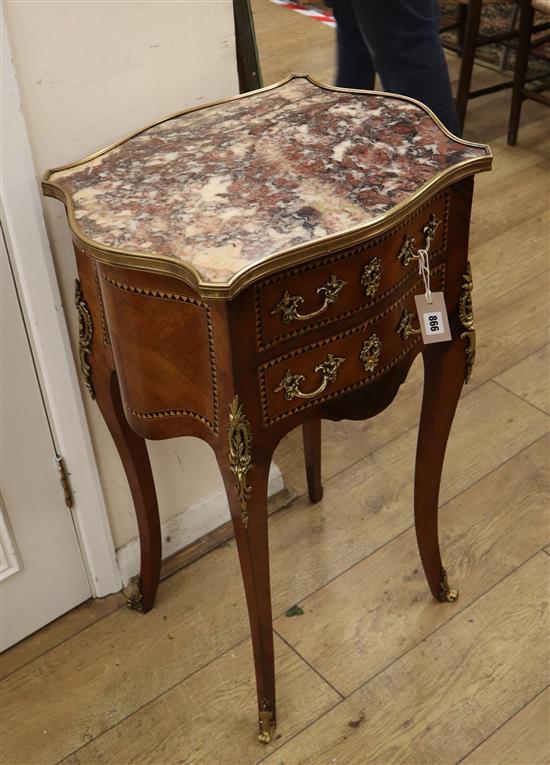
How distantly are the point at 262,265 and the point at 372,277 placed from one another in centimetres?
18

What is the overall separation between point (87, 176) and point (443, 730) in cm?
99

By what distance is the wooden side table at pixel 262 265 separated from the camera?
1019 millimetres

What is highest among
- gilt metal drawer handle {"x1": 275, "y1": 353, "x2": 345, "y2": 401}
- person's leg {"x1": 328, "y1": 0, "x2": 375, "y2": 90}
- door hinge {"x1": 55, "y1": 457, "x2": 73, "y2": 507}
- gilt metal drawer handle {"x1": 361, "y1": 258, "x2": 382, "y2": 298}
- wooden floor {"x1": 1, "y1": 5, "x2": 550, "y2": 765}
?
gilt metal drawer handle {"x1": 361, "y1": 258, "x2": 382, "y2": 298}

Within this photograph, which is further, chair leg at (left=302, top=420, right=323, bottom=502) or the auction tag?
chair leg at (left=302, top=420, right=323, bottom=502)

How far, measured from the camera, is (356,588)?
1655mm

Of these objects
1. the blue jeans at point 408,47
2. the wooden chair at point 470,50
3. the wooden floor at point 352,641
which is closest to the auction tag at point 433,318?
the wooden floor at point 352,641

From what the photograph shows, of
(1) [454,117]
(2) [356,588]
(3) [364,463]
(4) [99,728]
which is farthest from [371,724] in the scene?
(1) [454,117]

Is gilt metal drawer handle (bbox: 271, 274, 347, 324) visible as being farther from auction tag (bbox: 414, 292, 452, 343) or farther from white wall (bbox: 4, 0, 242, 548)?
white wall (bbox: 4, 0, 242, 548)

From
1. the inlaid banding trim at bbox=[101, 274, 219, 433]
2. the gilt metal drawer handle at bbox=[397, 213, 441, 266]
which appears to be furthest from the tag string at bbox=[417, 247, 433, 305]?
the inlaid banding trim at bbox=[101, 274, 219, 433]

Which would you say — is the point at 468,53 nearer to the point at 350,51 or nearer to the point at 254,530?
the point at 350,51

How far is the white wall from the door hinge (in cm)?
10

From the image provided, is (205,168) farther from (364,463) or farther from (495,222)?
(495,222)

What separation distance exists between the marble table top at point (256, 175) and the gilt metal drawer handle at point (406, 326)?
19 centimetres

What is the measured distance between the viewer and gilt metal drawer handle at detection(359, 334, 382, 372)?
1151 millimetres
